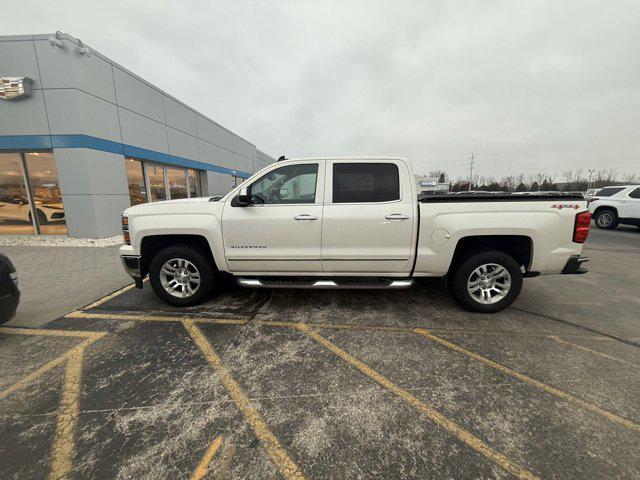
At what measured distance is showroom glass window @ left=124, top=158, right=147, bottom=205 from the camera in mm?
10461

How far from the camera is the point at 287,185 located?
12.5 ft

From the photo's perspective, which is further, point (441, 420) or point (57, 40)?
point (57, 40)

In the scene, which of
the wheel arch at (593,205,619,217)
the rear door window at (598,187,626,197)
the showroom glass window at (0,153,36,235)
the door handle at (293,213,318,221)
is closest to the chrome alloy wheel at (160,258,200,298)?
the door handle at (293,213,318,221)

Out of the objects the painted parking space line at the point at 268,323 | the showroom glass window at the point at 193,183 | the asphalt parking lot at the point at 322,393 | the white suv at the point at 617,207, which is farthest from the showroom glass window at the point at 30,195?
the white suv at the point at 617,207

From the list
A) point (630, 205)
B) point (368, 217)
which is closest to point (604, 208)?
point (630, 205)

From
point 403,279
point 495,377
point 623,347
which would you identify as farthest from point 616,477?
point 403,279

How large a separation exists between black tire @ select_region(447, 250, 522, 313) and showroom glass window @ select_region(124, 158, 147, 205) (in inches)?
448

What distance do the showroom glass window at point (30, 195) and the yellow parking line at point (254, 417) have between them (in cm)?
939

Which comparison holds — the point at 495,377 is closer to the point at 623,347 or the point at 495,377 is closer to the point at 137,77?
the point at 623,347

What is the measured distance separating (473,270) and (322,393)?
253cm

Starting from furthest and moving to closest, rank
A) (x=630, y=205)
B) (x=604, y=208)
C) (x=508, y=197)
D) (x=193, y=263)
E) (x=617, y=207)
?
(x=604, y=208), (x=617, y=207), (x=630, y=205), (x=193, y=263), (x=508, y=197)

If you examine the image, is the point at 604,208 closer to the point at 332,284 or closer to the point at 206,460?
the point at 332,284

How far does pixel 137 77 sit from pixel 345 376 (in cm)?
1272

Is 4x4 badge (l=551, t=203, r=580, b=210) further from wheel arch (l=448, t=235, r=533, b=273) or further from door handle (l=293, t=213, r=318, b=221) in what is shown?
door handle (l=293, t=213, r=318, b=221)
